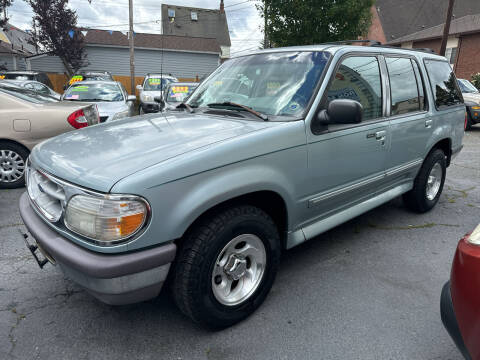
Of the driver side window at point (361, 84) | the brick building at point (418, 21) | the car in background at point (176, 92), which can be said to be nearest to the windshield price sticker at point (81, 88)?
the car in background at point (176, 92)

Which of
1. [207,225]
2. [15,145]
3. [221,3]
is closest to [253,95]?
[207,225]

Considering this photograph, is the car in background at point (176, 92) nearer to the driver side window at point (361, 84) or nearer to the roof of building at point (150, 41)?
the driver side window at point (361, 84)

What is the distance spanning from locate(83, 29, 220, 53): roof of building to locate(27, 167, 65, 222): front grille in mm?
28536

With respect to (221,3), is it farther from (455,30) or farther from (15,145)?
(15,145)

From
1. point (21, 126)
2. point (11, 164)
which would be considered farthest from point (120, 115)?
point (11, 164)

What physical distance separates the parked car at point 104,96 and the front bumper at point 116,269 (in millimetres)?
5973

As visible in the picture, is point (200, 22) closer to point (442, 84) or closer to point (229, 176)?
point (442, 84)

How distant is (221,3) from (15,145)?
150 feet

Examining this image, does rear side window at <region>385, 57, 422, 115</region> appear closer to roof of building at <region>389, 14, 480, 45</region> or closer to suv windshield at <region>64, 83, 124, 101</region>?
suv windshield at <region>64, 83, 124, 101</region>

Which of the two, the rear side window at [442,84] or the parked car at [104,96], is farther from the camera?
the parked car at [104,96]

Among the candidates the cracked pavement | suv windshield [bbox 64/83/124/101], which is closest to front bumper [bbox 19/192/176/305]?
the cracked pavement

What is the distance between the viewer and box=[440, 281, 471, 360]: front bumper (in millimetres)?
1630

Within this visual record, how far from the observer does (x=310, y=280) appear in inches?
118

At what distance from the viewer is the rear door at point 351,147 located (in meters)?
2.74
